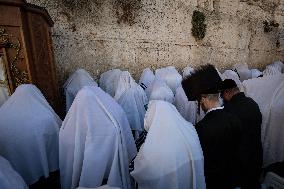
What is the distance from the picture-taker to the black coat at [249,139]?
9.36ft

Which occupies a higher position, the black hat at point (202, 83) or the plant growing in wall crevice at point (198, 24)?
the plant growing in wall crevice at point (198, 24)

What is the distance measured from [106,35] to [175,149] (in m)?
3.75

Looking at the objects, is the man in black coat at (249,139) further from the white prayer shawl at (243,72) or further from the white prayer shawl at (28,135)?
the white prayer shawl at (243,72)

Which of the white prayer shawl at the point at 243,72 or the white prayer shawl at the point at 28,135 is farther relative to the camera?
the white prayer shawl at the point at 243,72

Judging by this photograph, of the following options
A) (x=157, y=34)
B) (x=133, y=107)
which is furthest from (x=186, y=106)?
(x=157, y=34)

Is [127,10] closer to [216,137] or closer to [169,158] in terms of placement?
[216,137]

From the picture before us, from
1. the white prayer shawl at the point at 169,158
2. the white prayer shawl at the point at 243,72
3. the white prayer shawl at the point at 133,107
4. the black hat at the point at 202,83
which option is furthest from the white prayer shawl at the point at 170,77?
the white prayer shawl at the point at 169,158

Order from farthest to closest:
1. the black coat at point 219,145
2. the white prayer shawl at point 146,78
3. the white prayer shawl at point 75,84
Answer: the white prayer shawl at point 146,78 → the white prayer shawl at point 75,84 → the black coat at point 219,145

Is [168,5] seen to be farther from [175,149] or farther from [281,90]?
[175,149]

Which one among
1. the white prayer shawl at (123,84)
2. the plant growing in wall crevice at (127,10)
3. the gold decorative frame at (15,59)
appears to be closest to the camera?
the gold decorative frame at (15,59)

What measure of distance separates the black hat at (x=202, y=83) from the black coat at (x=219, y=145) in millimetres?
276

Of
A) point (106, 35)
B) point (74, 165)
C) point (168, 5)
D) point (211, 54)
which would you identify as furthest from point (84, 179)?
point (211, 54)

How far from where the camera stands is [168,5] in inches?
237

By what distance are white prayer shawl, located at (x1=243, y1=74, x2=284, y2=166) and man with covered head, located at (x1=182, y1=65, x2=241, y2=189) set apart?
49.6 inches
